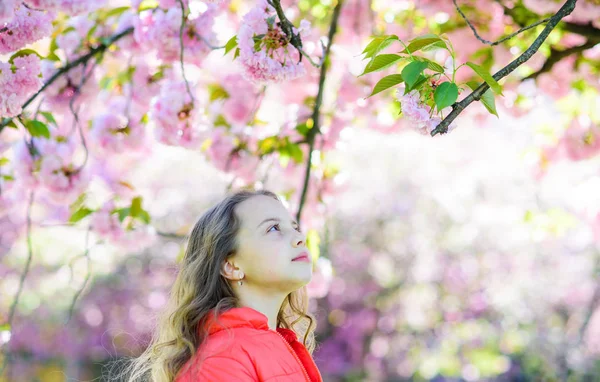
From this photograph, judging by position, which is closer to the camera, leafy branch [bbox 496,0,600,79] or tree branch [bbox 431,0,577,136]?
tree branch [bbox 431,0,577,136]

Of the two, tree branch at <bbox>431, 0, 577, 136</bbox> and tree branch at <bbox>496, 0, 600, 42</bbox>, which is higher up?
tree branch at <bbox>431, 0, 577, 136</bbox>

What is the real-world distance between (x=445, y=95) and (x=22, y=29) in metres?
1.21

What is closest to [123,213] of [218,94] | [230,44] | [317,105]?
[218,94]

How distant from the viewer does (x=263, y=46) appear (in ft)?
6.28

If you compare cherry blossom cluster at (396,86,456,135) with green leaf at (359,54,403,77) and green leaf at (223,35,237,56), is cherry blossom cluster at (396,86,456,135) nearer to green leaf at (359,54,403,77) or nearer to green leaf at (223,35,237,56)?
green leaf at (359,54,403,77)

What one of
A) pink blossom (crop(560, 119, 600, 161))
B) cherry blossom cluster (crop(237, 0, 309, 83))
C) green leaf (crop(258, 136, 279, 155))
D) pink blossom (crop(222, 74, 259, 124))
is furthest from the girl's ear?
pink blossom (crop(560, 119, 600, 161))

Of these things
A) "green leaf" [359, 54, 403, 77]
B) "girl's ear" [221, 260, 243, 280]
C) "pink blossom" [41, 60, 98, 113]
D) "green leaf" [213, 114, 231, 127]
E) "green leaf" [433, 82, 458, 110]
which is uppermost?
"green leaf" [359, 54, 403, 77]

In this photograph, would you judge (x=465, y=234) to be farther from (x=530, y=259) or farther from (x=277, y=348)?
(x=277, y=348)

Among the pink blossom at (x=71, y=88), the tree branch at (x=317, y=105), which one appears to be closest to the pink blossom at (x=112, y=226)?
the pink blossom at (x=71, y=88)

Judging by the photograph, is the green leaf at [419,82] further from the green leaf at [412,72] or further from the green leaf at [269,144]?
the green leaf at [269,144]

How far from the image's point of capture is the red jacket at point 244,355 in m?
1.66

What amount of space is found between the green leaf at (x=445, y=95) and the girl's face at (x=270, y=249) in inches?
23.1

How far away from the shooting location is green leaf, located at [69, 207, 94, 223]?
2.98 meters

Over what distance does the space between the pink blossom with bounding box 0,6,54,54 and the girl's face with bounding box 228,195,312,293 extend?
2.28 ft
